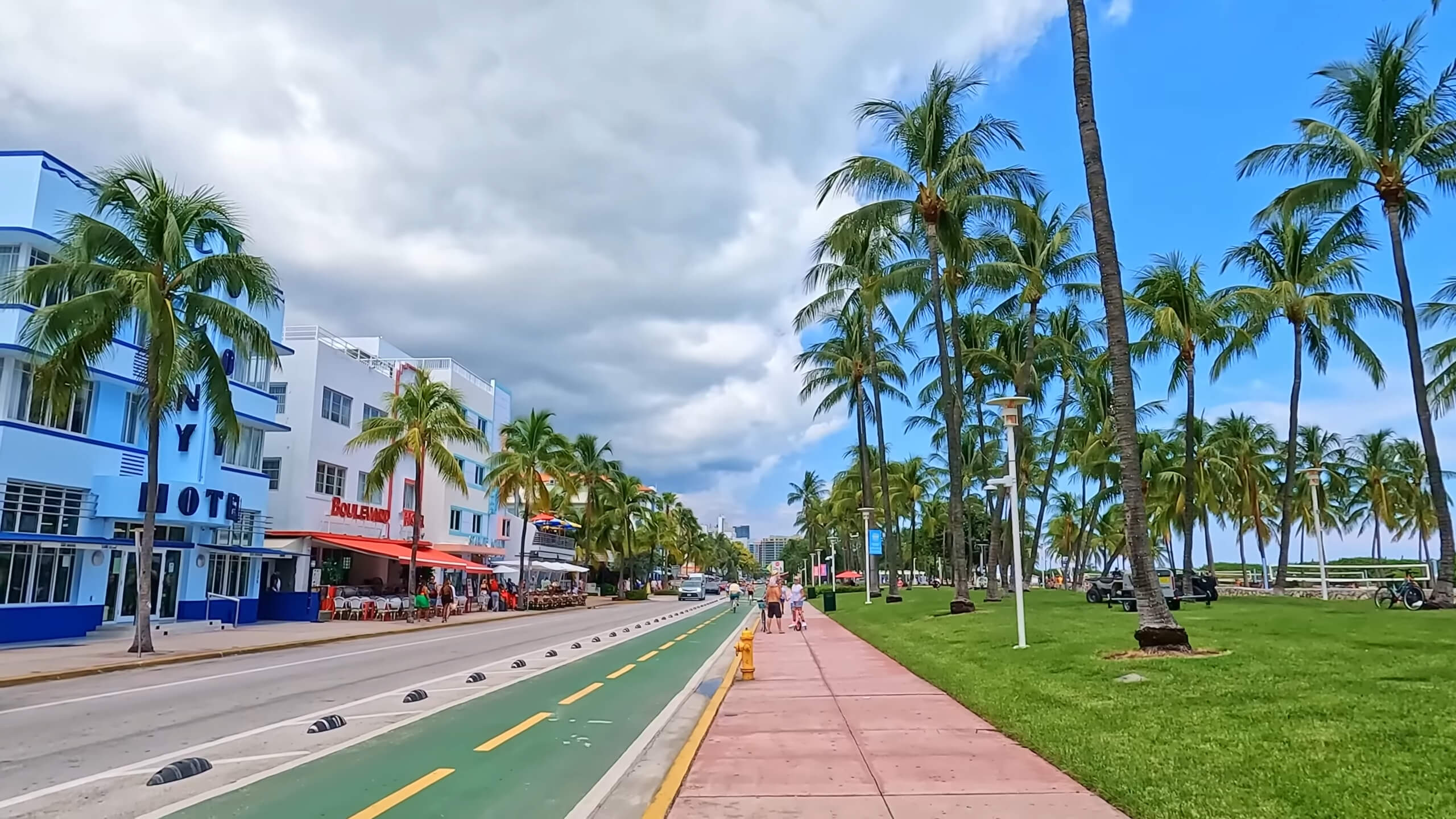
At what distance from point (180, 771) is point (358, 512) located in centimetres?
3682

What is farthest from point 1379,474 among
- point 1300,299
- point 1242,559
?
point 1300,299

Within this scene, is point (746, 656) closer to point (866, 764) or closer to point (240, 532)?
point (866, 764)

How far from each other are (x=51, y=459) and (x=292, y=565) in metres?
13.9

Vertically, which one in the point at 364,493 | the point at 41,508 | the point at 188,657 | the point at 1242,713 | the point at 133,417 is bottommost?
the point at 188,657

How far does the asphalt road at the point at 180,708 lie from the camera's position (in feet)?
26.3

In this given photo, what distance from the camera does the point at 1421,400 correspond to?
23672 millimetres

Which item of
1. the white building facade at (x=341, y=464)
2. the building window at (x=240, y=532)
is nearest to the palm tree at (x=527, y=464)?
the white building facade at (x=341, y=464)

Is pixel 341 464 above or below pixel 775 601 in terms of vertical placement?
above

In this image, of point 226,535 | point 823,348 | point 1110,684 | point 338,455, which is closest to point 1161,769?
point 1110,684

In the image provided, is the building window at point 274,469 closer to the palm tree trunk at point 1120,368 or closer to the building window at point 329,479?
the building window at point 329,479

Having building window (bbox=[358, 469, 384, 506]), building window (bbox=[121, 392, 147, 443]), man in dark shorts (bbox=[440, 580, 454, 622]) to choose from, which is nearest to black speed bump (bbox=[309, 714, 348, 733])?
building window (bbox=[121, 392, 147, 443])

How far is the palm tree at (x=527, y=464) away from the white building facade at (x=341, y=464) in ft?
10.4

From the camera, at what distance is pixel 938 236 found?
26.3 meters

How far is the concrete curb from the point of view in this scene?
52.4 feet
